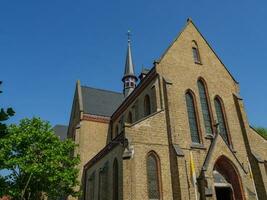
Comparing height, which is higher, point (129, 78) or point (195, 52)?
point (129, 78)

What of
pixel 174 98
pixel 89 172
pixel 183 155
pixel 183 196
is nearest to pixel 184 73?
pixel 174 98

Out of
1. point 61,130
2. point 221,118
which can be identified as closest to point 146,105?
point 221,118

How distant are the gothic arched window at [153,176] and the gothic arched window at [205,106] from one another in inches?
203

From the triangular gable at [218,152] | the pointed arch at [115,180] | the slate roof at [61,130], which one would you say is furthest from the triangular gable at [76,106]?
the triangular gable at [218,152]

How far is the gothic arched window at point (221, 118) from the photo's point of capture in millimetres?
21273

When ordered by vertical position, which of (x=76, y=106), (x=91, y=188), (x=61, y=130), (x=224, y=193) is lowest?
(x=224, y=193)

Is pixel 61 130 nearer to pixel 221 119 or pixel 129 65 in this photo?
pixel 129 65

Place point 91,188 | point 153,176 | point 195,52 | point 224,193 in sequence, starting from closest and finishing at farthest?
point 153,176, point 224,193, point 195,52, point 91,188

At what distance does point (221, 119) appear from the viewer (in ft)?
72.0

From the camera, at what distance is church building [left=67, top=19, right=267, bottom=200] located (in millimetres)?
16891

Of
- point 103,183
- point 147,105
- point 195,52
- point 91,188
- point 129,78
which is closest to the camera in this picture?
point 103,183

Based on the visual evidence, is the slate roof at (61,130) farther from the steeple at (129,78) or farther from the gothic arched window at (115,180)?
the gothic arched window at (115,180)

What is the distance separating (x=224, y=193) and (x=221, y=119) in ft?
18.7

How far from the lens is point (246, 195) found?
17844mm
